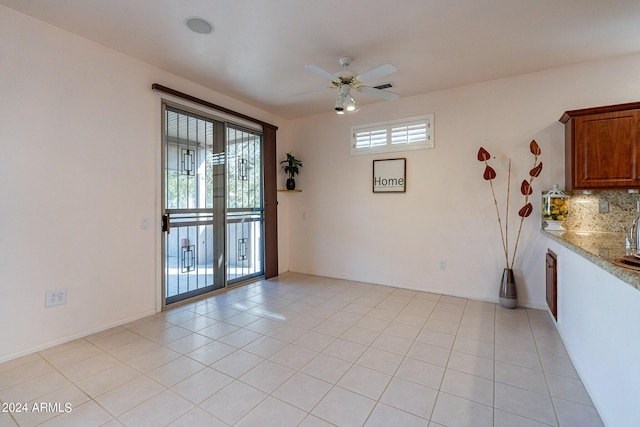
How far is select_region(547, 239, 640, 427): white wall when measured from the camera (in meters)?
1.34

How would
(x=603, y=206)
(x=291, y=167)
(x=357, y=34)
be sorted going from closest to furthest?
(x=357, y=34), (x=603, y=206), (x=291, y=167)

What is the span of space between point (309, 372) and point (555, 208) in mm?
3092

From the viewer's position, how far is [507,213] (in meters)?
3.63

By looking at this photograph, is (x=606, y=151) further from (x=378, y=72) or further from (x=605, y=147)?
(x=378, y=72)

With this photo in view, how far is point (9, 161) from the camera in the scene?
234 cm

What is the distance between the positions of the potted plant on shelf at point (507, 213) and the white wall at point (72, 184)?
13.0ft

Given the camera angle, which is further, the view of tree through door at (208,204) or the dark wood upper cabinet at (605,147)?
the view of tree through door at (208,204)

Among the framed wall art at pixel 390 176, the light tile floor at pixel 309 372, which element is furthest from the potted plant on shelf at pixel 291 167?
the light tile floor at pixel 309 372

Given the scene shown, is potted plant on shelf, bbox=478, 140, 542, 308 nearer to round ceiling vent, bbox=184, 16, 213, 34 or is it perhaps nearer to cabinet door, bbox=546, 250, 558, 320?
cabinet door, bbox=546, 250, 558, 320

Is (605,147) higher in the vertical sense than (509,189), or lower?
higher

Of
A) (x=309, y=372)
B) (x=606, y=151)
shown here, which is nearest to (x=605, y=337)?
(x=309, y=372)

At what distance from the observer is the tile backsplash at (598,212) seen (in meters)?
3.04

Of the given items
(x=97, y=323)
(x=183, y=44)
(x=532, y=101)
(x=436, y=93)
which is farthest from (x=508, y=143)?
(x=97, y=323)

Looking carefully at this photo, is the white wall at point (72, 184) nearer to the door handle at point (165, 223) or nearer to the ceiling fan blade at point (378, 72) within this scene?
the door handle at point (165, 223)
